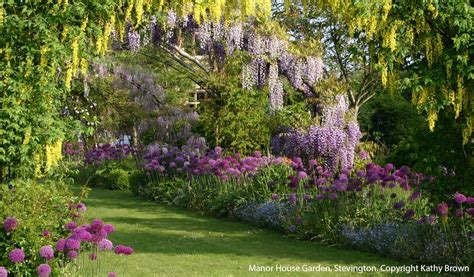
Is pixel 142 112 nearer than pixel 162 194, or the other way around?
pixel 162 194

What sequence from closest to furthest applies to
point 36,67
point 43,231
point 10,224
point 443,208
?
point 10,224 → point 43,231 → point 36,67 → point 443,208

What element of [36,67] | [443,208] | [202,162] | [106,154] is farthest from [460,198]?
[106,154]

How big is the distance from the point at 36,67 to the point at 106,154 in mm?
11326

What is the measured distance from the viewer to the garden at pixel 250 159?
493 cm

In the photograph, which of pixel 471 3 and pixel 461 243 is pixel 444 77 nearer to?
pixel 471 3

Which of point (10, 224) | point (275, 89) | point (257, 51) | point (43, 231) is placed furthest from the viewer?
point (275, 89)

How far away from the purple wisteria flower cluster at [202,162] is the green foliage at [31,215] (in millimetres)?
4891

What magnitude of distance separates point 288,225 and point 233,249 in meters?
1.02

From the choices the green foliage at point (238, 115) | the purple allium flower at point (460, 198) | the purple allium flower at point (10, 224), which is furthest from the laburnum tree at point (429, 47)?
the green foliage at point (238, 115)

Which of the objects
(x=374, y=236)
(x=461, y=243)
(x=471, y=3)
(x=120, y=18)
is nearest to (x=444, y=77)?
(x=471, y=3)

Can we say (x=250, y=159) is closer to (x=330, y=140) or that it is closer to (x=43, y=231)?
(x=330, y=140)

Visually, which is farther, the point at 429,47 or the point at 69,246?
the point at 429,47

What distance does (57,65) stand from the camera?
508 cm

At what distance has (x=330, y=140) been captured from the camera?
10.7 metres
